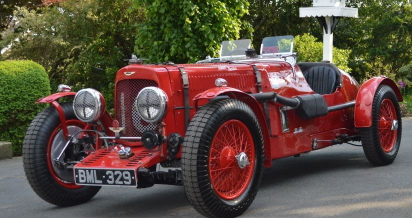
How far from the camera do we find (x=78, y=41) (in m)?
15.3

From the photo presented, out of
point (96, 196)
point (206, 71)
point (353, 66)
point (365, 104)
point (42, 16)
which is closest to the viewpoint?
point (206, 71)

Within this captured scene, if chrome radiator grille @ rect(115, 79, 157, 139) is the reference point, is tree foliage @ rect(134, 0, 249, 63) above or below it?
above

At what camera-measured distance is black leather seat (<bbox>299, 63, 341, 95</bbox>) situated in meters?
7.73

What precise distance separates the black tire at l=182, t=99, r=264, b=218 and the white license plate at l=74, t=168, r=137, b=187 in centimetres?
50

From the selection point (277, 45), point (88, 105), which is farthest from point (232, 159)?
point (277, 45)

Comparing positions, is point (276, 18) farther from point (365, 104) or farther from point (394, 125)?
point (365, 104)

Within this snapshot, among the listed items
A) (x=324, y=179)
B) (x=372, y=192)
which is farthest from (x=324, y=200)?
(x=324, y=179)

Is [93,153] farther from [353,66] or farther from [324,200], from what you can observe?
[353,66]

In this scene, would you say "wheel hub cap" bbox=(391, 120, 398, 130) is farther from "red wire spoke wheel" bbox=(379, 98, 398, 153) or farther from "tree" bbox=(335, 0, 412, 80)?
"tree" bbox=(335, 0, 412, 80)

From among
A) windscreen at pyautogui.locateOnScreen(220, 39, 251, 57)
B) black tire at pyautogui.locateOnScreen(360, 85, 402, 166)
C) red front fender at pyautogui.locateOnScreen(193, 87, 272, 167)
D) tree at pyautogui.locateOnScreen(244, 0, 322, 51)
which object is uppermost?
tree at pyautogui.locateOnScreen(244, 0, 322, 51)

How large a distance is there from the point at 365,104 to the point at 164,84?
107 inches

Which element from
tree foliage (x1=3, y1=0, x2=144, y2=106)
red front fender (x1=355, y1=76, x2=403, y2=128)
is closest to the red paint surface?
red front fender (x1=355, y1=76, x2=403, y2=128)

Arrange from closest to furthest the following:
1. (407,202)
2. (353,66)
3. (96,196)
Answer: (407,202) → (96,196) → (353,66)

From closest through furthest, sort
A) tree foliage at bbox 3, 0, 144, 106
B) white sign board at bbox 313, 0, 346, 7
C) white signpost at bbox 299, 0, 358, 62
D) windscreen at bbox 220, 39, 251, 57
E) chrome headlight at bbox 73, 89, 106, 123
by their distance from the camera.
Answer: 1. chrome headlight at bbox 73, 89, 106, 123
2. windscreen at bbox 220, 39, 251, 57
3. white signpost at bbox 299, 0, 358, 62
4. white sign board at bbox 313, 0, 346, 7
5. tree foliage at bbox 3, 0, 144, 106
